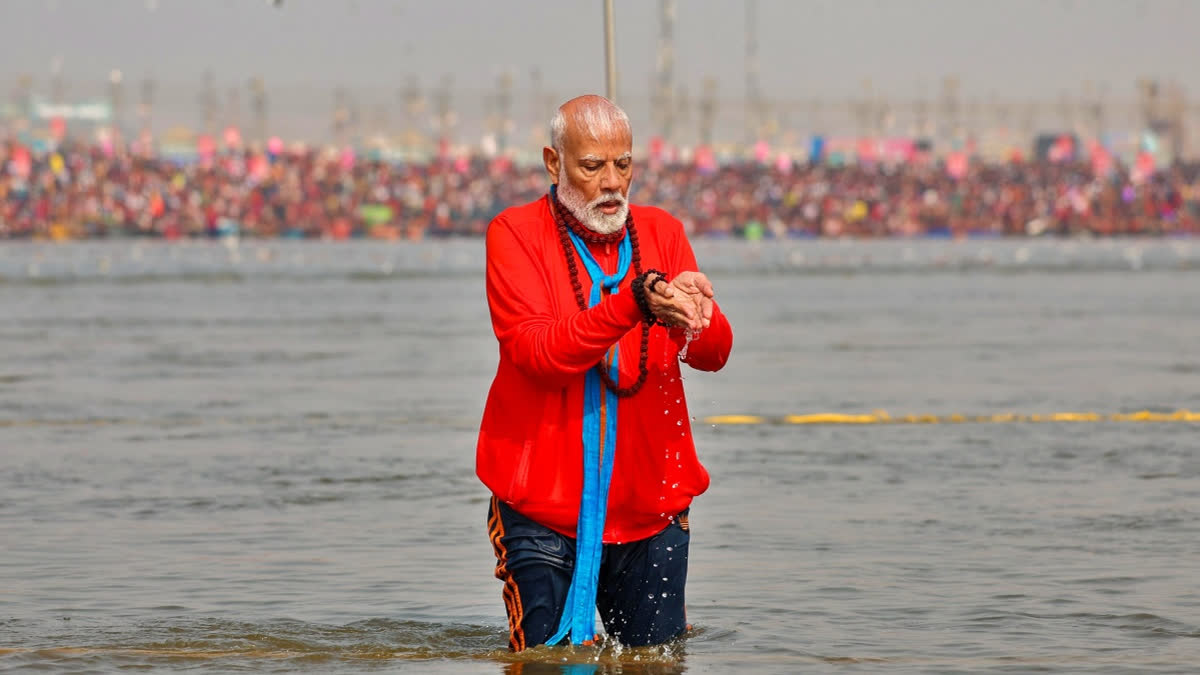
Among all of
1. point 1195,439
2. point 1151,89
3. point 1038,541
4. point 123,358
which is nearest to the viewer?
point 1038,541

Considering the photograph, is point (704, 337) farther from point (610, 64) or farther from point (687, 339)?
point (610, 64)

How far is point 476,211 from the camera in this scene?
504ft

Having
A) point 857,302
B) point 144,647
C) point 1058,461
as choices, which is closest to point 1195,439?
point 1058,461

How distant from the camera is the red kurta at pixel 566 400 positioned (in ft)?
18.6

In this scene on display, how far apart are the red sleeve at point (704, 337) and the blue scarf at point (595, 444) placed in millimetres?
141

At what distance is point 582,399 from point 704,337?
36 centimetres

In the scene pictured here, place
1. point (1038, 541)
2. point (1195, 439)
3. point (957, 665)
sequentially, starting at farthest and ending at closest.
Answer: point (1195, 439) → point (1038, 541) → point (957, 665)

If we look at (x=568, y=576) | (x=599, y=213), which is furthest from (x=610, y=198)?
(x=568, y=576)

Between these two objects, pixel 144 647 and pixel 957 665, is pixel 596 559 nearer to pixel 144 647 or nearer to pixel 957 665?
pixel 957 665

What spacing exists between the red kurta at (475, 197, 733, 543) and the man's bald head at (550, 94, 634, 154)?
25 centimetres

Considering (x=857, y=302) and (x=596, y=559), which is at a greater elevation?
(x=596, y=559)

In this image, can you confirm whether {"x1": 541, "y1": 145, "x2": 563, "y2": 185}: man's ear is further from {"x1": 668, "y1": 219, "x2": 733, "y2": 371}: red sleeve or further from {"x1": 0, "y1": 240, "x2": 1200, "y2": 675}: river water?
{"x1": 0, "y1": 240, "x2": 1200, "y2": 675}: river water

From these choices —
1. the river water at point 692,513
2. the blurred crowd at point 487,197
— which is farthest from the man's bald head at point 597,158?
the blurred crowd at point 487,197

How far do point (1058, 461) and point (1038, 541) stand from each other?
11.8 ft
